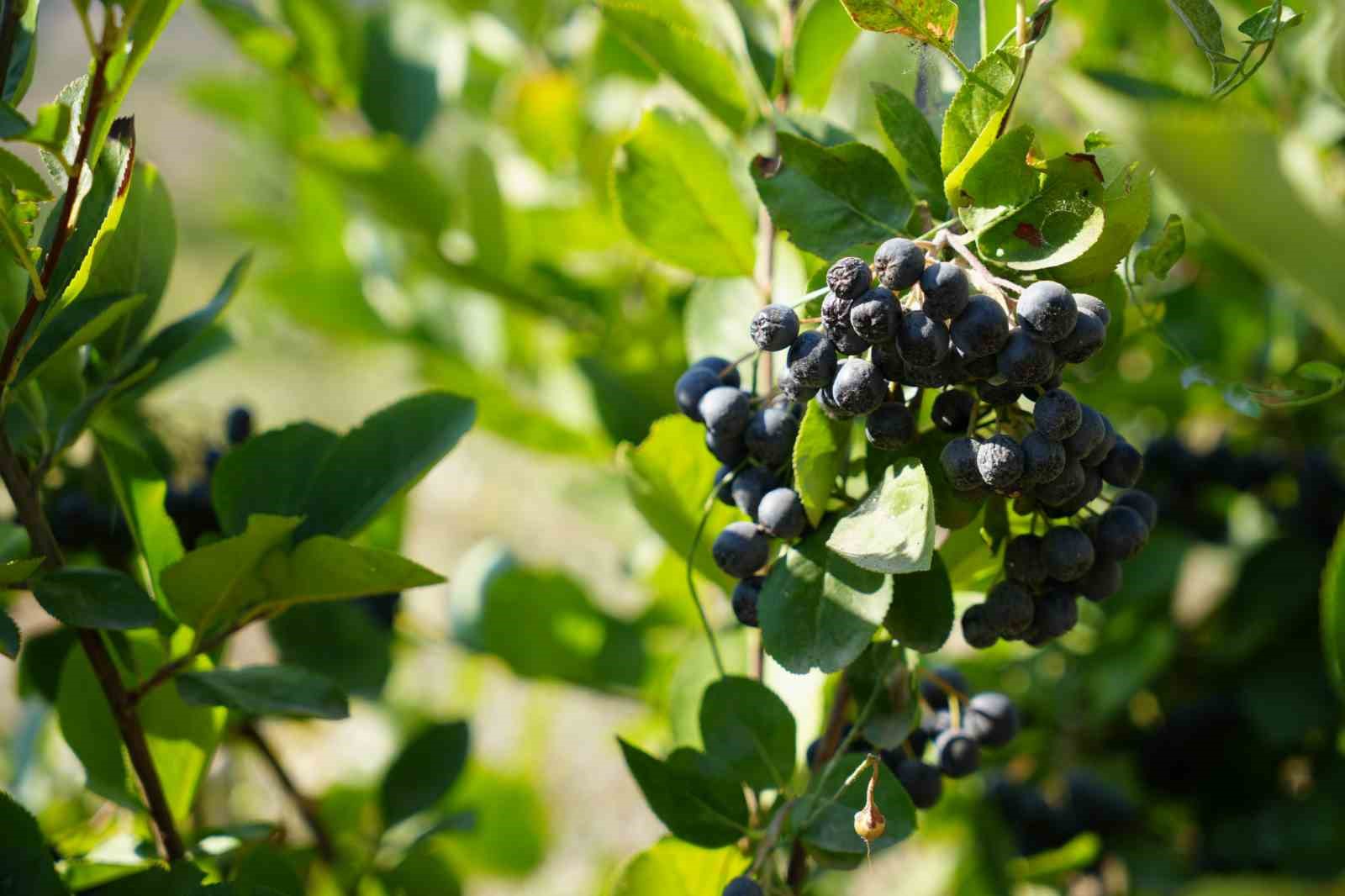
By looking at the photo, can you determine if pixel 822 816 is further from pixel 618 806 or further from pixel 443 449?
pixel 618 806

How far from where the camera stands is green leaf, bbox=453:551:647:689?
117cm

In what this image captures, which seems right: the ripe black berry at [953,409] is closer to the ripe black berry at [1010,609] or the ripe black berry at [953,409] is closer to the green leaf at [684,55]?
the ripe black berry at [1010,609]

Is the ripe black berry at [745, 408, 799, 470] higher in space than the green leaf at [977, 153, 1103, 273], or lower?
lower

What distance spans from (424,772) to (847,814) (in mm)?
443

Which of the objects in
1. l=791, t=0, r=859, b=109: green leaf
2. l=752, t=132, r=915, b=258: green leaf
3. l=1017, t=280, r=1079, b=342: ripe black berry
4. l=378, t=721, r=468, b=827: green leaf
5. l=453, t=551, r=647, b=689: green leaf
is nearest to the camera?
l=1017, t=280, r=1079, b=342: ripe black berry

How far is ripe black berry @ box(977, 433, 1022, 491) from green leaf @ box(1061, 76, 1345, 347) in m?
0.18

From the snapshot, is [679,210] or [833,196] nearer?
[833,196]

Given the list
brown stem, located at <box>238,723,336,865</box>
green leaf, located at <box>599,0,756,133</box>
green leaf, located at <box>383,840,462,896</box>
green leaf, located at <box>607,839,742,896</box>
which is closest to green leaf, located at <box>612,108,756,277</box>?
green leaf, located at <box>599,0,756,133</box>

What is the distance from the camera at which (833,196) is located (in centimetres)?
60

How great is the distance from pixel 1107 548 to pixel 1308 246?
0.30 meters

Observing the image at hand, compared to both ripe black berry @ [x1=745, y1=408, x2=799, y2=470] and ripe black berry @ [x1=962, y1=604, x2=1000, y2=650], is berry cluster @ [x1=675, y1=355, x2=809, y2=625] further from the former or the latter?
ripe black berry @ [x1=962, y1=604, x2=1000, y2=650]

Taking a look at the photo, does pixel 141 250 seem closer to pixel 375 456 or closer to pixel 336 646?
pixel 375 456

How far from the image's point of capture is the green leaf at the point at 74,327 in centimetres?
60

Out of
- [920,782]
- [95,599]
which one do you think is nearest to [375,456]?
[95,599]
